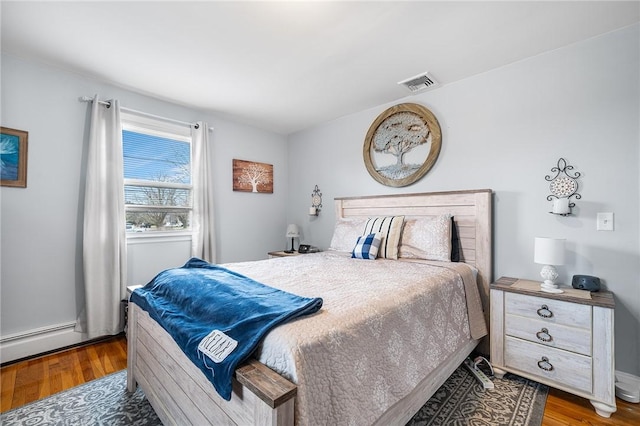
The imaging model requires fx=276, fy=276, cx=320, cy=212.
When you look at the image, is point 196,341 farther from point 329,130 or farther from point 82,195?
point 329,130

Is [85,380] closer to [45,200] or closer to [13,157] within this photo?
[45,200]

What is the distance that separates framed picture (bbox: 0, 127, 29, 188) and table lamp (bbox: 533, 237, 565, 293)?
401 centimetres

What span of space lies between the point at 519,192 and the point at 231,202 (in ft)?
10.4

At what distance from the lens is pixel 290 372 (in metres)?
0.91

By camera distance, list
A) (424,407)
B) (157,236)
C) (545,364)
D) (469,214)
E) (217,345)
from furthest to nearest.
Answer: (157,236)
(469,214)
(545,364)
(424,407)
(217,345)

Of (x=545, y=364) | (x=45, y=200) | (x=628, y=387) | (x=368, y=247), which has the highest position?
(x=45, y=200)

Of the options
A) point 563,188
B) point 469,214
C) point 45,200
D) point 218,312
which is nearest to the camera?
point 218,312

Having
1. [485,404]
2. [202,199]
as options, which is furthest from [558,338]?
[202,199]

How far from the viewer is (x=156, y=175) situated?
10.2 feet

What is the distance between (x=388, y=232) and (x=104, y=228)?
269cm

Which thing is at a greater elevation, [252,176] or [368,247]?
[252,176]

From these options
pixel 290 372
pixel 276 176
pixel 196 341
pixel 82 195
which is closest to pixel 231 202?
pixel 276 176

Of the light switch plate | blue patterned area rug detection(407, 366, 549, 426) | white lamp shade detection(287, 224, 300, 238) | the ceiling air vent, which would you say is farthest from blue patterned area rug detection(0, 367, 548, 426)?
the ceiling air vent

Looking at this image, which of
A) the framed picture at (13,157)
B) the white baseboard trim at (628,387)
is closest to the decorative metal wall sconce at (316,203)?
the framed picture at (13,157)
